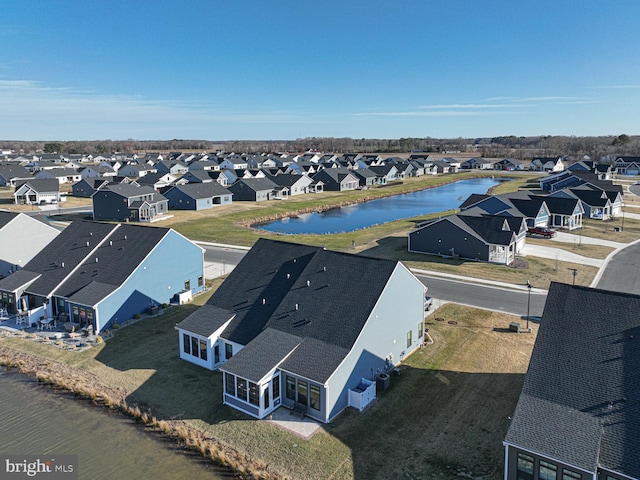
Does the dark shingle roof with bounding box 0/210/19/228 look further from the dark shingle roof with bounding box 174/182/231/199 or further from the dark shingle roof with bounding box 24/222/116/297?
the dark shingle roof with bounding box 174/182/231/199

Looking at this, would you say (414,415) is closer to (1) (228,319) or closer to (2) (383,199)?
(1) (228,319)

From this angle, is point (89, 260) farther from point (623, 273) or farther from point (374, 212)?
point (374, 212)

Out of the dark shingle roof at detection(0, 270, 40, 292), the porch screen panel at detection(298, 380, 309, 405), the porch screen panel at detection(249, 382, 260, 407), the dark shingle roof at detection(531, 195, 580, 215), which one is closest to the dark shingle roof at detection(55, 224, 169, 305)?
the dark shingle roof at detection(0, 270, 40, 292)

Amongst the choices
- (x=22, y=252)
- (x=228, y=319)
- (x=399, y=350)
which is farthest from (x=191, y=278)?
(x=399, y=350)

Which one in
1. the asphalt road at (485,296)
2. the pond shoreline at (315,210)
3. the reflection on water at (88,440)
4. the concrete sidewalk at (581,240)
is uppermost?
the pond shoreline at (315,210)

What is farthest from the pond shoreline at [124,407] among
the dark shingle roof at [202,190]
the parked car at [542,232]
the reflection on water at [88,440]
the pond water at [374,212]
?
the dark shingle roof at [202,190]

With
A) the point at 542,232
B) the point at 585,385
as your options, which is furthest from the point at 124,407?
the point at 542,232

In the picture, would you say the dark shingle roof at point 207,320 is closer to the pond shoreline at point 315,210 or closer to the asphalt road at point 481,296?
the asphalt road at point 481,296
